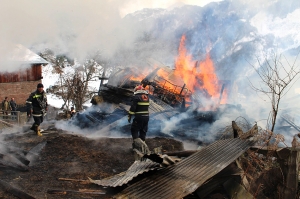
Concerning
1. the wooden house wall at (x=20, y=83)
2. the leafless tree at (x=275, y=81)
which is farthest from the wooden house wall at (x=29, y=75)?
the leafless tree at (x=275, y=81)

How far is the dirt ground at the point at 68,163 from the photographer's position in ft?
17.5

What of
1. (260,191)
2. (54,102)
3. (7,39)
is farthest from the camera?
(54,102)

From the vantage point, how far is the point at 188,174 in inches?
188

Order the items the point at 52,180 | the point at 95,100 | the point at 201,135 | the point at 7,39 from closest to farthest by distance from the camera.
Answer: the point at 52,180 < the point at 7,39 < the point at 201,135 < the point at 95,100

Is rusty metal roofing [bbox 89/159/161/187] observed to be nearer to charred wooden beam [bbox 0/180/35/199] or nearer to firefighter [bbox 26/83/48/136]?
charred wooden beam [bbox 0/180/35/199]

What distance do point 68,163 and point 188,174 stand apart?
3.14 meters

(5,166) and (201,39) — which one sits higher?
(201,39)

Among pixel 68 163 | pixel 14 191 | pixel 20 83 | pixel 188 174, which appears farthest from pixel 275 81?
pixel 20 83

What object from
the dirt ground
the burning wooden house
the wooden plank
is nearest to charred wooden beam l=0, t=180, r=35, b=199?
the dirt ground

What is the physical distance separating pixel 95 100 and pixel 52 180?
1152 cm

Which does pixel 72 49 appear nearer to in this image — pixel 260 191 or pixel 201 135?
pixel 201 135

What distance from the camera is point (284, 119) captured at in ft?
34.6

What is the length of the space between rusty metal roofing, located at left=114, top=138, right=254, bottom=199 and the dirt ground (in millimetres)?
580

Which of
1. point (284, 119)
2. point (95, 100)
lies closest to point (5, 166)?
point (284, 119)
